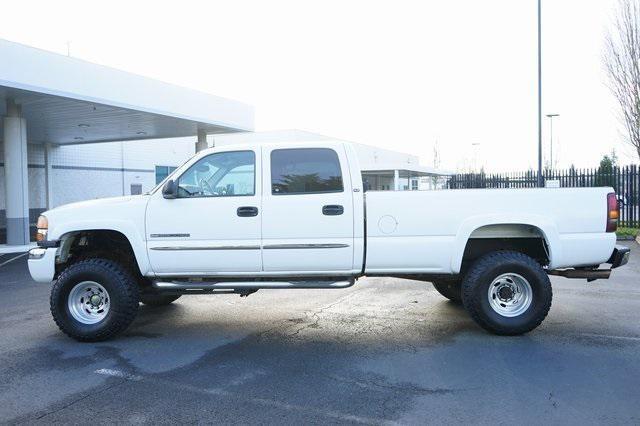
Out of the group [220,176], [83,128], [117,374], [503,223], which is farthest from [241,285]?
[83,128]

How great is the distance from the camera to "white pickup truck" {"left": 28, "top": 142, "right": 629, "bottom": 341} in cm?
596

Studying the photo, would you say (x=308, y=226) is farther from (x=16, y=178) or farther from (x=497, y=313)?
(x=16, y=178)

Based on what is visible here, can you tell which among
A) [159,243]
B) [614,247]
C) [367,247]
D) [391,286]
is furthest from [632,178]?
[159,243]

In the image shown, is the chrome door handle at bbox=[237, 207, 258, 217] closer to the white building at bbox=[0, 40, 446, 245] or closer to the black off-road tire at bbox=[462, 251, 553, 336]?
the black off-road tire at bbox=[462, 251, 553, 336]

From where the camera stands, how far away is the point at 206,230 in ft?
20.0

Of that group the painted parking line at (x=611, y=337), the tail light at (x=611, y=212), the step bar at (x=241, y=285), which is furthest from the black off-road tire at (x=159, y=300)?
the tail light at (x=611, y=212)

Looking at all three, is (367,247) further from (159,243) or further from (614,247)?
(614,247)

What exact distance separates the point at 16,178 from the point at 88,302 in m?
13.1

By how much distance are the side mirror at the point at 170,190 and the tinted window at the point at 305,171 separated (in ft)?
3.67

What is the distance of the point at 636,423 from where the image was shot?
3.76 metres

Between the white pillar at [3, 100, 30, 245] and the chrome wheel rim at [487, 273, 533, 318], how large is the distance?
16121 mm

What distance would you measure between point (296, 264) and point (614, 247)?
3666 millimetres

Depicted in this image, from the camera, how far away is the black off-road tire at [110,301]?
6.04 metres

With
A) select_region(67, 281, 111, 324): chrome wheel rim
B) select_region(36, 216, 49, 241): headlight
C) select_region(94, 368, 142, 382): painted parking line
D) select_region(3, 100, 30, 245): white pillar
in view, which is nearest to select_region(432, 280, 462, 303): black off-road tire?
select_region(94, 368, 142, 382): painted parking line
